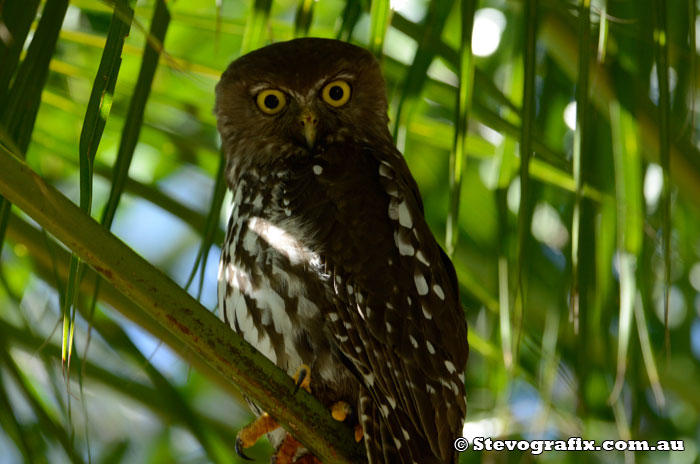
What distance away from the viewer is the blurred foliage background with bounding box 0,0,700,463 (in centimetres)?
166

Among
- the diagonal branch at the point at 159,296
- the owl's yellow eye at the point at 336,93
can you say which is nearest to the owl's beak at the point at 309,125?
the owl's yellow eye at the point at 336,93

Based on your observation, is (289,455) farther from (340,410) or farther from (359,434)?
(359,434)

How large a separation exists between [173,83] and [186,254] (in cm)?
106

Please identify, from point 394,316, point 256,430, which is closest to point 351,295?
point 394,316

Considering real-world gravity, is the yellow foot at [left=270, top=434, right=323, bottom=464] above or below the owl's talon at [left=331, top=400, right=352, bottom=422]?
below

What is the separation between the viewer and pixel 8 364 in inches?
72.6

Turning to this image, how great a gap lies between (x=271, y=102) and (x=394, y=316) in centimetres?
99

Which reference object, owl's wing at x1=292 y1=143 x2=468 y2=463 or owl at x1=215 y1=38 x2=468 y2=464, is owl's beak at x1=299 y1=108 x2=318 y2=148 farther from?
owl's wing at x1=292 y1=143 x2=468 y2=463

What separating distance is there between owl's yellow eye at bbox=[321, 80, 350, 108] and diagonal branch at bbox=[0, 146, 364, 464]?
1.36 m

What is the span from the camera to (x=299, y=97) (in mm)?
2891

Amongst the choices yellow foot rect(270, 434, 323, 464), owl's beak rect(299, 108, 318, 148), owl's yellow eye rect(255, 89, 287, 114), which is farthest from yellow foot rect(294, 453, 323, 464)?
owl's yellow eye rect(255, 89, 287, 114)

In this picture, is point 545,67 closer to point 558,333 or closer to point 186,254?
point 558,333

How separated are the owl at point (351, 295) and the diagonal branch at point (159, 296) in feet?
1.23

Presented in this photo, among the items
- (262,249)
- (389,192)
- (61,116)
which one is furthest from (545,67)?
(61,116)
